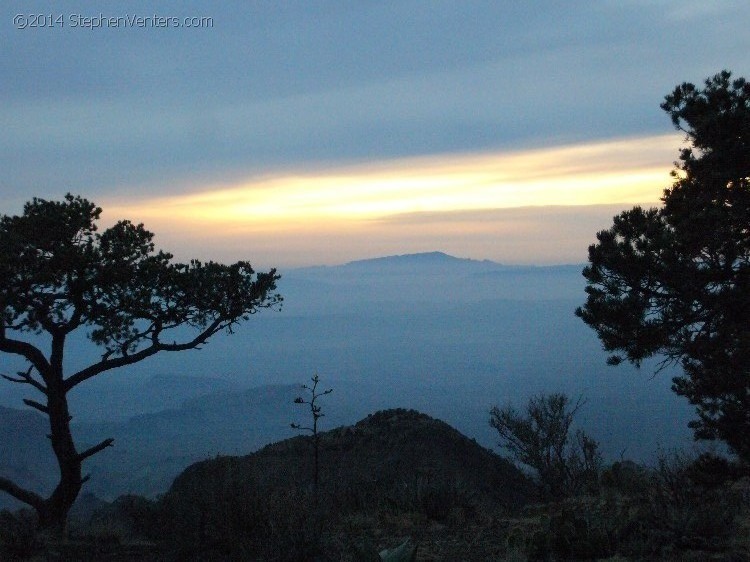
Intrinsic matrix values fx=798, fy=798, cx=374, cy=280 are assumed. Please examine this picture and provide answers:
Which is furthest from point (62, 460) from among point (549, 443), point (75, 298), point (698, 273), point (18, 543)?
point (549, 443)

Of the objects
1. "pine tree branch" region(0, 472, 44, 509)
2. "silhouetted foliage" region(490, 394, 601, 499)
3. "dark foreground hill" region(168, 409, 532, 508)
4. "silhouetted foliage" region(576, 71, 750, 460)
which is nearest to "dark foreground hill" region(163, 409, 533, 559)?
"dark foreground hill" region(168, 409, 532, 508)

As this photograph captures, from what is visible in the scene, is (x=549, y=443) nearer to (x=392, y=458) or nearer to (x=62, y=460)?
(x=392, y=458)

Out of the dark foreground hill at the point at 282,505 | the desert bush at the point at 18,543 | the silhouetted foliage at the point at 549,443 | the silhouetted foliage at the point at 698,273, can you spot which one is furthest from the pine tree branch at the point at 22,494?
the silhouetted foliage at the point at 549,443

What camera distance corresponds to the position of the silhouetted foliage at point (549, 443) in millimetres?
22359

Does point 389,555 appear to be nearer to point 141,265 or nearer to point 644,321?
point 644,321

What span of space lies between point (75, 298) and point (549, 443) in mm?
15285

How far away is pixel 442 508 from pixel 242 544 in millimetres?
4309

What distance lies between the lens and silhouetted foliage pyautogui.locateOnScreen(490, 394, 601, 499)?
2236 cm

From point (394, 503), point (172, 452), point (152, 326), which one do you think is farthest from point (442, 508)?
point (172, 452)

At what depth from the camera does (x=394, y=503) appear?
41.3ft

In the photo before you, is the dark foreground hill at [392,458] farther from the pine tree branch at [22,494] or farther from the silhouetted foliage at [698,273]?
the silhouetted foliage at [698,273]

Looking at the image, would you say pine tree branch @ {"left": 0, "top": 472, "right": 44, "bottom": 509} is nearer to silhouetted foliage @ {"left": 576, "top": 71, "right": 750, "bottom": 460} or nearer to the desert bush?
the desert bush

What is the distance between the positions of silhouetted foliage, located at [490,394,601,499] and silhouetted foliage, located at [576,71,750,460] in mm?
9868

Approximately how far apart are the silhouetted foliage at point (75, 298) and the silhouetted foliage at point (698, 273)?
24.0ft
